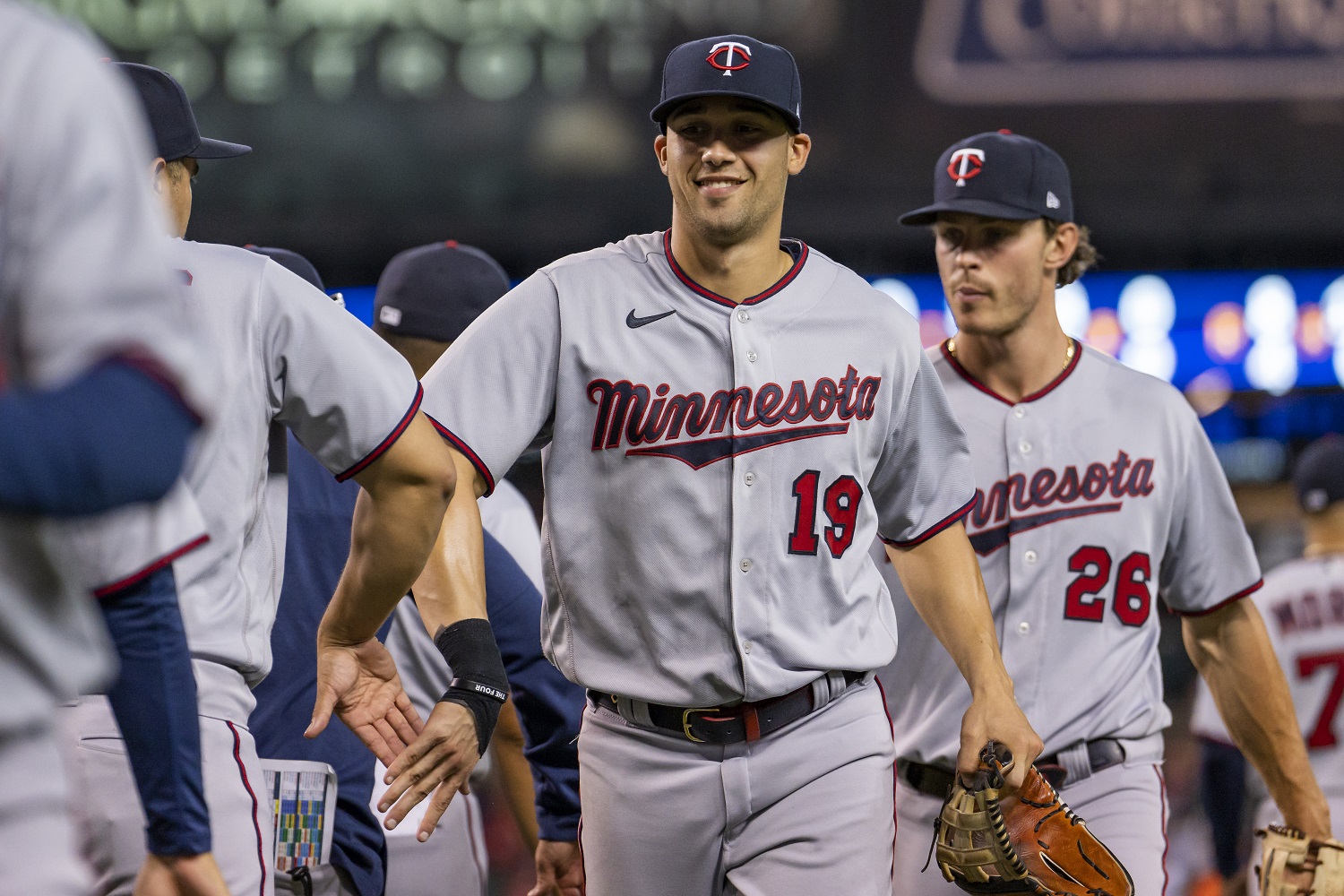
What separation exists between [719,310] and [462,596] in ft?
2.14

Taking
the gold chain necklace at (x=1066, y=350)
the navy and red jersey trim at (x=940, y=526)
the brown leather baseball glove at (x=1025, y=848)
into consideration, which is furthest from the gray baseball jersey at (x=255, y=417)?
the gold chain necklace at (x=1066, y=350)

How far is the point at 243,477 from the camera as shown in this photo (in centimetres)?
213

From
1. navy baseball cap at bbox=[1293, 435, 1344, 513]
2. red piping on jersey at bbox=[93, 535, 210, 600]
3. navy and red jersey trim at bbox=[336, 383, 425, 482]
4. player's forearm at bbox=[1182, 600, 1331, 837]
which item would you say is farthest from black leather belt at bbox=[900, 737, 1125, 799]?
navy baseball cap at bbox=[1293, 435, 1344, 513]

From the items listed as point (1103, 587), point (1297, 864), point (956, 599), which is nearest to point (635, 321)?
point (956, 599)

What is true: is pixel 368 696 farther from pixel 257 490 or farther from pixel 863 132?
pixel 863 132

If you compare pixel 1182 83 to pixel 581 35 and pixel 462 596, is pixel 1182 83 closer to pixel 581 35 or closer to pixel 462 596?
pixel 581 35

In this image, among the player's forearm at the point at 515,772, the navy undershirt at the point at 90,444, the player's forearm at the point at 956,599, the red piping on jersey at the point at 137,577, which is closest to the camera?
the navy undershirt at the point at 90,444

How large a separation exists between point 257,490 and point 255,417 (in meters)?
0.10

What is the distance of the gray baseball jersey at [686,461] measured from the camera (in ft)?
8.80

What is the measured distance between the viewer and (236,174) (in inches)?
398

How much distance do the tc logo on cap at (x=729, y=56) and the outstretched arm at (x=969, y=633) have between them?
0.90m

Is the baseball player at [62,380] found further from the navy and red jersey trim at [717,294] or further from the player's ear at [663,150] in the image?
the player's ear at [663,150]

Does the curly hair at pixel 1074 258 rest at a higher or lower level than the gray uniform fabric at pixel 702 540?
higher

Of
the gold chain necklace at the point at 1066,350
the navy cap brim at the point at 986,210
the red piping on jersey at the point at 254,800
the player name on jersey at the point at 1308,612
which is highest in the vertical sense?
the navy cap brim at the point at 986,210
